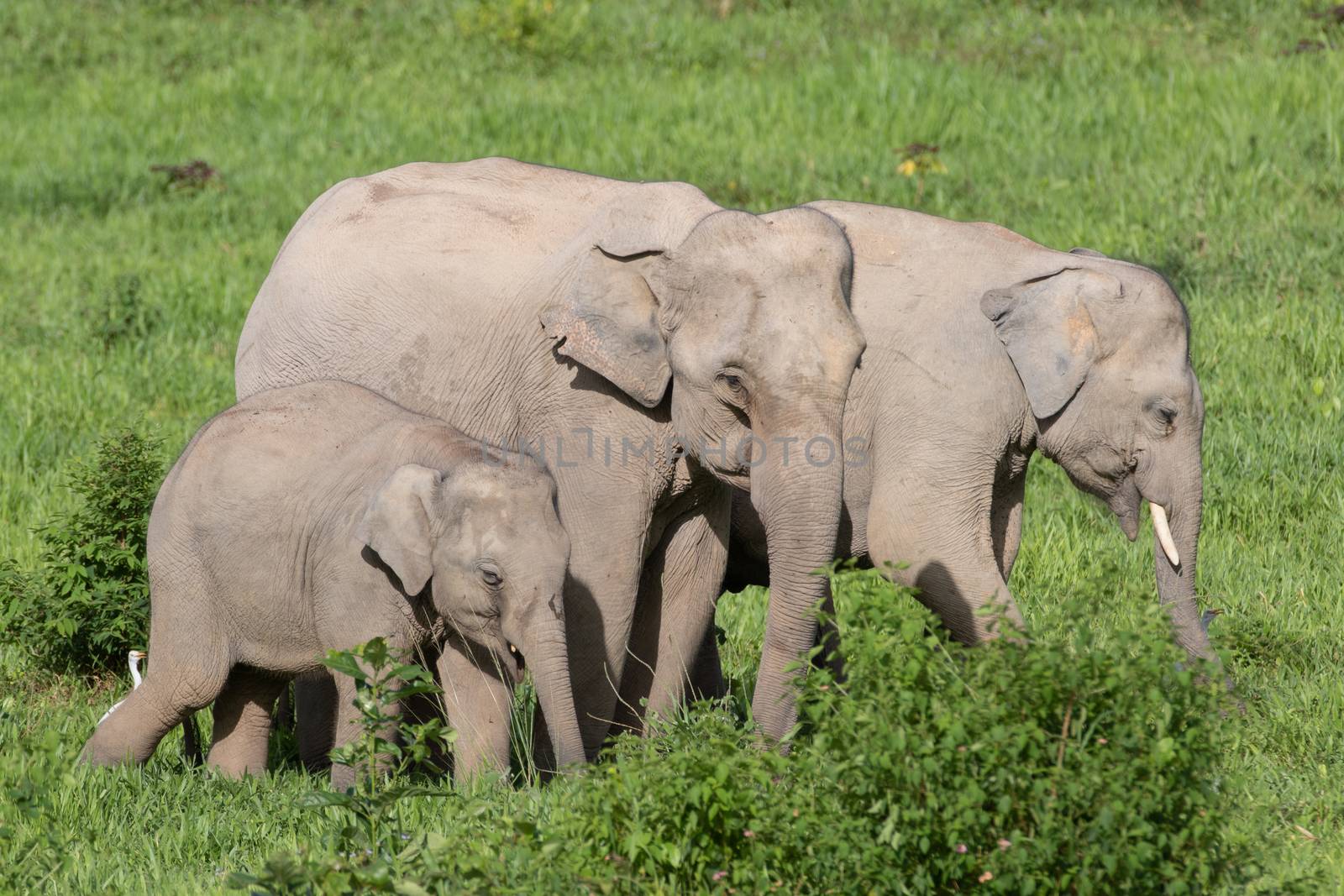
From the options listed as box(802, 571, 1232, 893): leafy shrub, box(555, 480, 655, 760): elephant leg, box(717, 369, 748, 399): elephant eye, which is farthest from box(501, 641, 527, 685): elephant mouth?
box(802, 571, 1232, 893): leafy shrub

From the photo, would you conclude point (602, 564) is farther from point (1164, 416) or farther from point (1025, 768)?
point (1025, 768)

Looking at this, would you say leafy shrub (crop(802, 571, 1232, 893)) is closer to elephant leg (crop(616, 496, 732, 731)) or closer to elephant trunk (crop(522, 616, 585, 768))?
elephant trunk (crop(522, 616, 585, 768))

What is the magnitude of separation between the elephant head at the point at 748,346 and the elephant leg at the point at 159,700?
1.65 metres

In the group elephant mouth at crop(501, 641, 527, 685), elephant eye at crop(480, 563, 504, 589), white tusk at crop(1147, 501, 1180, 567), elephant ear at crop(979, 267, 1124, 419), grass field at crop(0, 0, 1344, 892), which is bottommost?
grass field at crop(0, 0, 1344, 892)

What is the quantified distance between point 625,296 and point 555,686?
49.5 inches

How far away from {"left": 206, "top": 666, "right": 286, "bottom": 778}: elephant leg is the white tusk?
10.3ft

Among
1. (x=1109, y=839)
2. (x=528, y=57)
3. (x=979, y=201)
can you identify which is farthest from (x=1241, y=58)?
(x=1109, y=839)

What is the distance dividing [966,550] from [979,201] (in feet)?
25.9

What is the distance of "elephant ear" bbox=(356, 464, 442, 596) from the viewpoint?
561 cm

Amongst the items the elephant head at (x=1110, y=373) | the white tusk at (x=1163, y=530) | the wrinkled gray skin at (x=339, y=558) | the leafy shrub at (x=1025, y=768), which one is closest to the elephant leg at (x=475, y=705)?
the wrinkled gray skin at (x=339, y=558)

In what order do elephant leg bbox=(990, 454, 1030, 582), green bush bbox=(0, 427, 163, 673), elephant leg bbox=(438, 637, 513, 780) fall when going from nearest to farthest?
elephant leg bbox=(438, 637, 513, 780), elephant leg bbox=(990, 454, 1030, 582), green bush bbox=(0, 427, 163, 673)

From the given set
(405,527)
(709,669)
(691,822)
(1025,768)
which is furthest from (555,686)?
(1025,768)

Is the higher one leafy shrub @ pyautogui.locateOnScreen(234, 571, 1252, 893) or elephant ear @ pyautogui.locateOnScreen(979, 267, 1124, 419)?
elephant ear @ pyautogui.locateOnScreen(979, 267, 1124, 419)

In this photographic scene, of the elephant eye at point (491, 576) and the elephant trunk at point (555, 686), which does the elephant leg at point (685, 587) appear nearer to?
the elephant trunk at point (555, 686)
